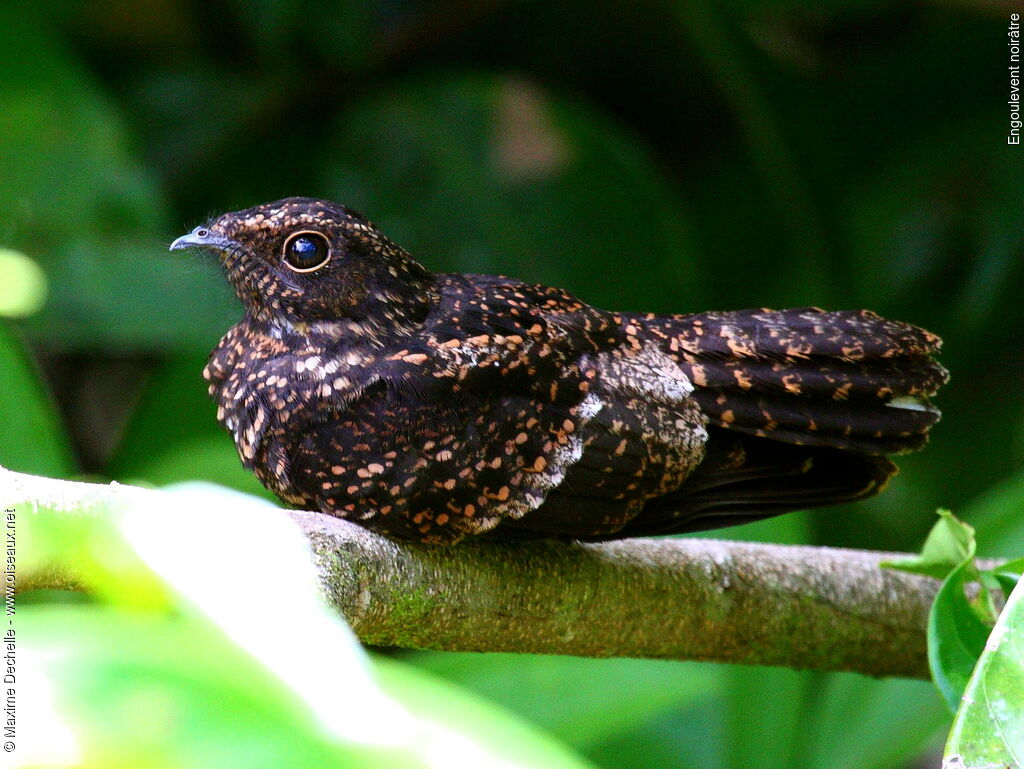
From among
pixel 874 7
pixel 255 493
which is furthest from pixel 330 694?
pixel 874 7

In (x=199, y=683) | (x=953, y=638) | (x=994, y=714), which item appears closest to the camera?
(x=199, y=683)

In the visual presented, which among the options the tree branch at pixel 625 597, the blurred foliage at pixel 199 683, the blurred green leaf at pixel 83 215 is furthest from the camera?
the blurred green leaf at pixel 83 215

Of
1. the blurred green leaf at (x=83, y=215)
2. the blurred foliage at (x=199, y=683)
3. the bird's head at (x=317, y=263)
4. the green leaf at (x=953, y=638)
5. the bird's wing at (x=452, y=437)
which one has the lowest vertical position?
the blurred foliage at (x=199, y=683)

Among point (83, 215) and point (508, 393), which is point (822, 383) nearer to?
point (508, 393)

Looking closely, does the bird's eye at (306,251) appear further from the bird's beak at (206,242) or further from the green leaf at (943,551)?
the green leaf at (943,551)

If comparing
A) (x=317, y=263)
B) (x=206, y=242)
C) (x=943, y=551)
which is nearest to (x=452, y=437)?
(x=317, y=263)

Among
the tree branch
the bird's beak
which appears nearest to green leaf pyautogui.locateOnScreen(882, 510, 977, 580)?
the tree branch

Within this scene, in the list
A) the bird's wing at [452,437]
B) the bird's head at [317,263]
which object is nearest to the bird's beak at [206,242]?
the bird's head at [317,263]
